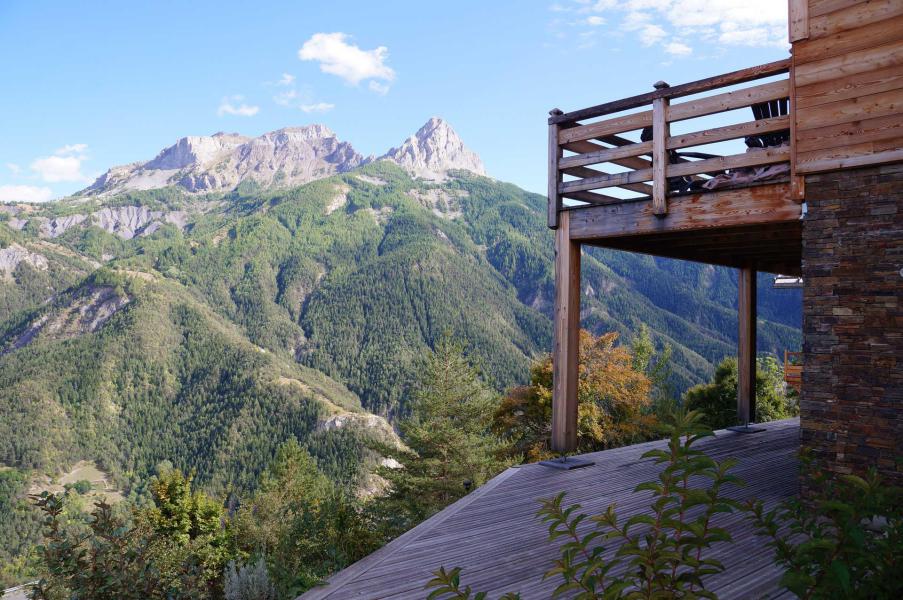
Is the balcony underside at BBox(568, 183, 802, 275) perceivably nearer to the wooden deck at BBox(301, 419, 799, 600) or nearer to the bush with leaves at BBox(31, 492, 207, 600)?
the wooden deck at BBox(301, 419, 799, 600)

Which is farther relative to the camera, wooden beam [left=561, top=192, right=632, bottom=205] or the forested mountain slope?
the forested mountain slope

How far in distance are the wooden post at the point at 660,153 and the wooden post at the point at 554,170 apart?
1.00 metres

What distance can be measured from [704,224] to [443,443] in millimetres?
14430

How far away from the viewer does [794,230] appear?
5.31 m

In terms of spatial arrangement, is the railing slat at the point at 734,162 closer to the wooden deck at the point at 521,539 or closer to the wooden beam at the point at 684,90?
the wooden beam at the point at 684,90

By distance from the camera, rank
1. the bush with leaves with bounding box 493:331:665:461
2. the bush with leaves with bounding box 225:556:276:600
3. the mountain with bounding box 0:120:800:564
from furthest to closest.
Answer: the mountain with bounding box 0:120:800:564 → the bush with leaves with bounding box 493:331:665:461 → the bush with leaves with bounding box 225:556:276:600

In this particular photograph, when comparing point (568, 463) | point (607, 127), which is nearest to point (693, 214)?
point (607, 127)

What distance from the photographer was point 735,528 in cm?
391

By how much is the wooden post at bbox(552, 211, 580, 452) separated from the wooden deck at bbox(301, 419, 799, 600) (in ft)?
1.51

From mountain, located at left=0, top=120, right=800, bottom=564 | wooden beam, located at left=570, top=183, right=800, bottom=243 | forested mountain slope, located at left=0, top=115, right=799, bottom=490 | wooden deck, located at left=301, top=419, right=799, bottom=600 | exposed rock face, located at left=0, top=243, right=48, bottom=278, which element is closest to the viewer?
wooden deck, located at left=301, top=419, right=799, bottom=600

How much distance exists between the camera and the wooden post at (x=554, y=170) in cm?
598

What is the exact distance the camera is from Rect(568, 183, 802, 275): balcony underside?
4688mm

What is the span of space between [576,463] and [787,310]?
179126mm

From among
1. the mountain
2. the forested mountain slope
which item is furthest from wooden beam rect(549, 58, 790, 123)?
the forested mountain slope
